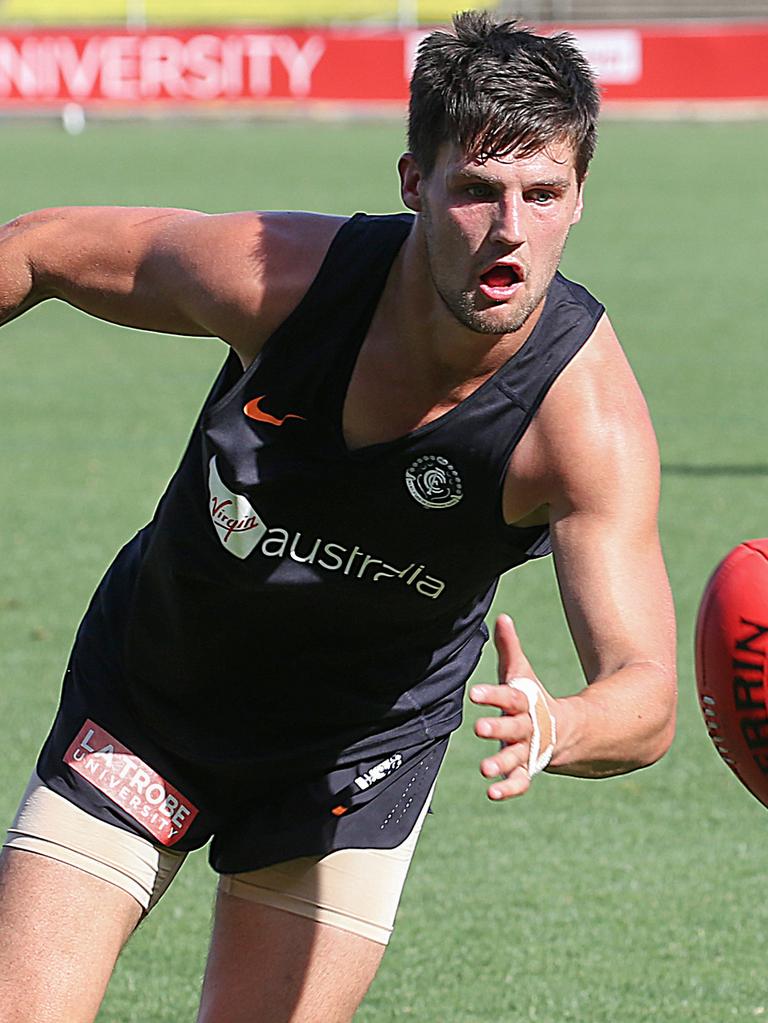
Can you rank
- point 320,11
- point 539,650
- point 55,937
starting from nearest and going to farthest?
point 55,937
point 539,650
point 320,11

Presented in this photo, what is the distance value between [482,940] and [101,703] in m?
1.65

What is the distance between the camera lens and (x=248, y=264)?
11.3 feet

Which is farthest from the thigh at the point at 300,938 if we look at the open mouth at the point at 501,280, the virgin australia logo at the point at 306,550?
the open mouth at the point at 501,280

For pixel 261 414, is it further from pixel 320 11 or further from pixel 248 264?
pixel 320 11

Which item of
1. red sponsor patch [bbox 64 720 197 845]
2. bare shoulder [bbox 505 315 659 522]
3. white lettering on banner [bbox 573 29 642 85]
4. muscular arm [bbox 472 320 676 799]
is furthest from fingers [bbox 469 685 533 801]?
white lettering on banner [bbox 573 29 642 85]

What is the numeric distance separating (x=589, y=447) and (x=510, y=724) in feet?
2.39

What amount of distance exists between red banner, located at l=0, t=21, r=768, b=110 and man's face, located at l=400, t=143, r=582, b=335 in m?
26.9

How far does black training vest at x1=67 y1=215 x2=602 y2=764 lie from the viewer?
3.37 metres

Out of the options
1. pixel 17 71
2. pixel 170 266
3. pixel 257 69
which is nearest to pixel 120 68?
pixel 17 71

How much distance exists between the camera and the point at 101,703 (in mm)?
3760

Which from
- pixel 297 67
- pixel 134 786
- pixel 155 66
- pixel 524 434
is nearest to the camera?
pixel 524 434

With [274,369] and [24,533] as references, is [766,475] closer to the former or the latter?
[24,533]

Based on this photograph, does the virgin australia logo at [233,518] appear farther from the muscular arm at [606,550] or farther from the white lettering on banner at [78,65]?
the white lettering on banner at [78,65]

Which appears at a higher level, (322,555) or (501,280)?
(501,280)
